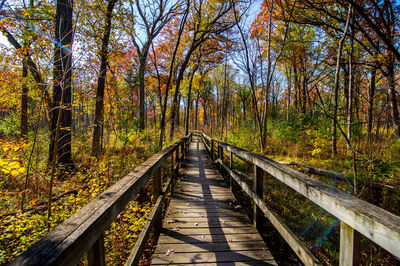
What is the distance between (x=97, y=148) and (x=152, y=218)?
19.3ft

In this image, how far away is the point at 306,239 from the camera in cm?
353

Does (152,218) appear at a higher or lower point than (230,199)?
higher

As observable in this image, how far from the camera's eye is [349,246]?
3.79 feet

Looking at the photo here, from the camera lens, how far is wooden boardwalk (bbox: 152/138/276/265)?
2129 mm

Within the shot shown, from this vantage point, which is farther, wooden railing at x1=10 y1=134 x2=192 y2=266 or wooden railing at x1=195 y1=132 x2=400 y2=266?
wooden railing at x1=195 y1=132 x2=400 y2=266

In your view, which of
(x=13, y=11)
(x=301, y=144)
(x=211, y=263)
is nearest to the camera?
(x=211, y=263)

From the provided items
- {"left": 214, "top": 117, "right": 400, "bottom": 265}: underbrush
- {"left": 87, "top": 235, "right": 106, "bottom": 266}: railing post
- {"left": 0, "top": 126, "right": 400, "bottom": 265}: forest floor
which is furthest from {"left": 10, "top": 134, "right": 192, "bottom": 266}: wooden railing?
{"left": 214, "top": 117, "right": 400, "bottom": 265}: underbrush

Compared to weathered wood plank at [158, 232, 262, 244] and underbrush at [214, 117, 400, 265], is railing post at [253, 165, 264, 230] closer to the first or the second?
weathered wood plank at [158, 232, 262, 244]

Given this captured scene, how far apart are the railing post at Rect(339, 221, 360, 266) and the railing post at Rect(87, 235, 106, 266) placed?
1.58 m

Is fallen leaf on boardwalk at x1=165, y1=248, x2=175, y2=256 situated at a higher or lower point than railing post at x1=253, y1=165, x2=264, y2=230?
lower

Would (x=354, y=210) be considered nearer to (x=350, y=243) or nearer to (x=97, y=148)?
(x=350, y=243)

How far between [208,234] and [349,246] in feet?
6.12

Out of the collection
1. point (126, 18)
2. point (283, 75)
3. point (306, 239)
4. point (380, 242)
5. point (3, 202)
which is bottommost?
point (306, 239)

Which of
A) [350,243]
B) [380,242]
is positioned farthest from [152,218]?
[380,242]
